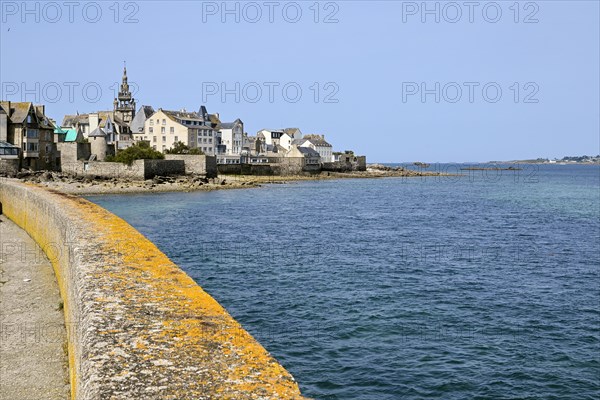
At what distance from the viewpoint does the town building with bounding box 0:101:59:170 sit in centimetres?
8031

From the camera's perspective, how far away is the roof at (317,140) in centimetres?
17650

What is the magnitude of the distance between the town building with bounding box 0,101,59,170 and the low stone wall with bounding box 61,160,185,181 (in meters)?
3.67

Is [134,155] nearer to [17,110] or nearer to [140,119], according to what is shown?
[17,110]

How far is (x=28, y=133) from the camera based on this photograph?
270 ft

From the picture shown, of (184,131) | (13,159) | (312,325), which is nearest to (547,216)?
(312,325)

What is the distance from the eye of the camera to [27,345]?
10398 millimetres

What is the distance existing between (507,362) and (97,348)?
40.0 ft

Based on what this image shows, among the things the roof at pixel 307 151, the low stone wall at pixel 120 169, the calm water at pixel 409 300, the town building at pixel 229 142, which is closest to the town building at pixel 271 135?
the roof at pixel 307 151

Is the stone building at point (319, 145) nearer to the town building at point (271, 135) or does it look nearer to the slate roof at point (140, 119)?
the town building at point (271, 135)

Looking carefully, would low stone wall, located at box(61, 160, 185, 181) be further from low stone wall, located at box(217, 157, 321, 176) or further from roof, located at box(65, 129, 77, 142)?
low stone wall, located at box(217, 157, 321, 176)

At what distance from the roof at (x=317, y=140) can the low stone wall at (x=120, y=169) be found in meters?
89.3

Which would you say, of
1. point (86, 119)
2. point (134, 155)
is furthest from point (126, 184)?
point (86, 119)

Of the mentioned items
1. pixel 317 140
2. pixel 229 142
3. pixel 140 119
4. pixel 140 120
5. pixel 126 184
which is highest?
pixel 140 119

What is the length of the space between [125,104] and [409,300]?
139161 millimetres
